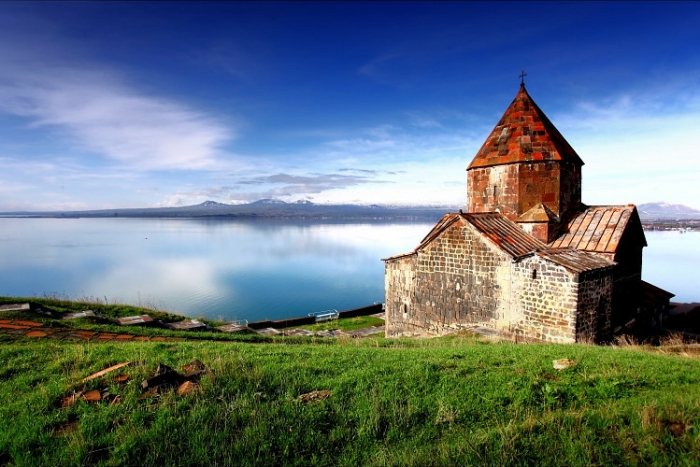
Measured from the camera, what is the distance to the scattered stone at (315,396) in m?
3.85

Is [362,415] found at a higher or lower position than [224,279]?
higher

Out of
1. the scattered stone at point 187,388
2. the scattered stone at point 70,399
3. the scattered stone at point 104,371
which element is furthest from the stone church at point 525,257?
the scattered stone at point 70,399

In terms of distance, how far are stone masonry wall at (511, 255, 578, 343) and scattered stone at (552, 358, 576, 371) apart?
3585mm

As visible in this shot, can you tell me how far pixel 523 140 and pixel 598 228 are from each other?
10.7 ft

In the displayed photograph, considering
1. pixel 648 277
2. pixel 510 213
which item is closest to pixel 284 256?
pixel 648 277

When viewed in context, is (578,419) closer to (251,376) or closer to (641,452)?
(641,452)

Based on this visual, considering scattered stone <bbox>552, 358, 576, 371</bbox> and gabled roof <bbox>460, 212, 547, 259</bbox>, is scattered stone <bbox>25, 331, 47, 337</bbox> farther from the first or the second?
gabled roof <bbox>460, 212, 547, 259</bbox>

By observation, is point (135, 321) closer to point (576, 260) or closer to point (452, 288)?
point (452, 288)

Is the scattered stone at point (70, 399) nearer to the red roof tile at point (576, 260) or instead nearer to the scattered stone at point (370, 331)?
the red roof tile at point (576, 260)

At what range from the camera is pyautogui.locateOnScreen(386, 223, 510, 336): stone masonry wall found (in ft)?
31.3

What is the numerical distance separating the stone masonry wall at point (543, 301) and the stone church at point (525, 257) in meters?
0.02

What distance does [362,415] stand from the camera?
11.7 feet

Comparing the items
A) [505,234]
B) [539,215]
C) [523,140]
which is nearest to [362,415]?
[505,234]

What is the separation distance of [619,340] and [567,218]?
3.76m
